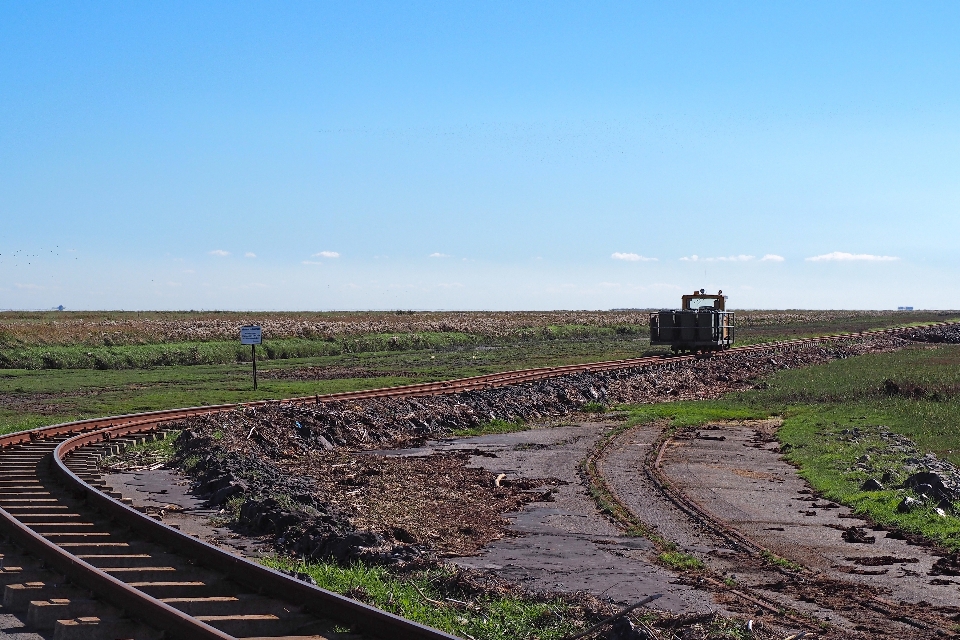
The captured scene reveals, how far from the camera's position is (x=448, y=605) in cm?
852

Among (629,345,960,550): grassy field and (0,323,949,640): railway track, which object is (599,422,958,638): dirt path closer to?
(629,345,960,550): grassy field

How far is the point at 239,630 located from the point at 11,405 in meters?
27.5

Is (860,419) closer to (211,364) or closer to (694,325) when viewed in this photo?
(694,325)

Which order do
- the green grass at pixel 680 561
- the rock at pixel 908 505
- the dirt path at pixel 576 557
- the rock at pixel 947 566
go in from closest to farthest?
the dirt path at pixel 576 557, the green grass at pixel 680 561, the rock at pixel 947 566, the rock at pixel 908 505

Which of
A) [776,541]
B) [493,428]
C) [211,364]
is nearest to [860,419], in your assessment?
[493,428]

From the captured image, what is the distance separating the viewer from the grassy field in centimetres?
1584

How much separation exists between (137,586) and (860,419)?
890 inches

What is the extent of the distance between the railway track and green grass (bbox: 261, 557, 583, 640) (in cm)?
86

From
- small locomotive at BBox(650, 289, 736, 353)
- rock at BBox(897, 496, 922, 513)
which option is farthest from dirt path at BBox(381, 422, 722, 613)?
small locomotive at BBox(650, 289, 736, 353)

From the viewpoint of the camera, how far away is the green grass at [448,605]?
26.1ft

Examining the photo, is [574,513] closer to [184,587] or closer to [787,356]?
[184,587]

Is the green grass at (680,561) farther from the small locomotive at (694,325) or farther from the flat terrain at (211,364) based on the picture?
the small locomotive at (694,325)

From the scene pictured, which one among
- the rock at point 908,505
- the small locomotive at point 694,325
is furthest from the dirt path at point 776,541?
the small locomotive at point 694,325

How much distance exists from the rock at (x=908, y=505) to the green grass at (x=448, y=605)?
25.6ft
